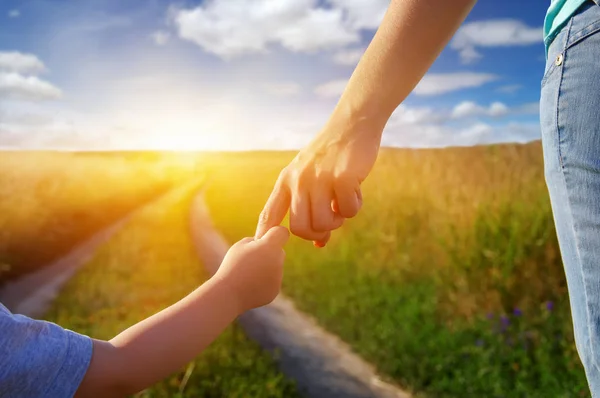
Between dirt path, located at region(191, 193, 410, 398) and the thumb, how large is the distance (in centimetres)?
251

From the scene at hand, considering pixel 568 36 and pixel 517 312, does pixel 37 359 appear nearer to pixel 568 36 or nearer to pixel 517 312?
pixel 568 36

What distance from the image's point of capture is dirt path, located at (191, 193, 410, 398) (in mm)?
3934

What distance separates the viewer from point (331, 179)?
1519mm

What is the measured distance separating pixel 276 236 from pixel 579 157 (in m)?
0.72

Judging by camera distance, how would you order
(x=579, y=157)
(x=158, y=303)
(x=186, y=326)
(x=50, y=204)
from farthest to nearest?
1. (x=50, y=204)
2. (x=158, y=303)
3. (x=186, y=326)
4. (x=579, y=157)

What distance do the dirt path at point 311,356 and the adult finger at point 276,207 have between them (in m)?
2.46

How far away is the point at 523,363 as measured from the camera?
3.94 m

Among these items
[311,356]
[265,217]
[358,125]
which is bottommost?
[311,356]

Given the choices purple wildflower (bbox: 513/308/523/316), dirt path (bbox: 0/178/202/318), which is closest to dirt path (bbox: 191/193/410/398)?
purple wildflower (bbox: 513/308/523/316)

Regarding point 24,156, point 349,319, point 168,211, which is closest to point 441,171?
point 349,319

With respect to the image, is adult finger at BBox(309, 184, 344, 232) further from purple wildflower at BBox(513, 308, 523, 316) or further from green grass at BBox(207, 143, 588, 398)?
purple wildflower at BBox(513, 308, 523, 316)

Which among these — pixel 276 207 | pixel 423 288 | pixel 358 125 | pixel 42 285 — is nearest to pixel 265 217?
pixel 276 207

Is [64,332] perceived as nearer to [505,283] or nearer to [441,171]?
[505,283]

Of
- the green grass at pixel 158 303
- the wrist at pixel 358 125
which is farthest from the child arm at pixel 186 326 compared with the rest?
the green grass at pixel 158 303
